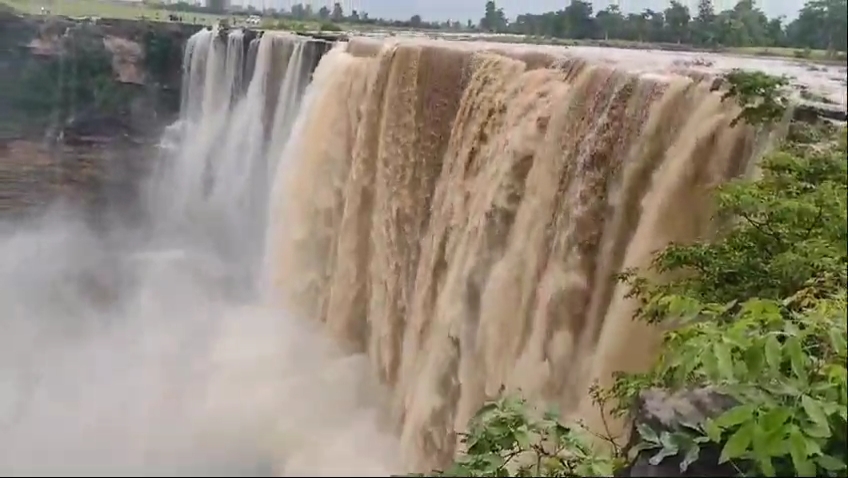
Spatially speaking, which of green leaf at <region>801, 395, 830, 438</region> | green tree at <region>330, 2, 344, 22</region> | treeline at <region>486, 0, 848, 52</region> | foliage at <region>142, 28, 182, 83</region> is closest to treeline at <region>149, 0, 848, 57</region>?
treeline at <region>486, 0, 848, 52</region>

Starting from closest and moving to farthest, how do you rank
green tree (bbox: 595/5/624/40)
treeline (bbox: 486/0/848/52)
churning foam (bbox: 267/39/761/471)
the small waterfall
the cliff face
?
treeline (bbox: 486/0/848/52)
churning foam (bbox: 267/39/761/471)
green tree (bbox: 595/5/624/40)
the small waterfall
the cliff face

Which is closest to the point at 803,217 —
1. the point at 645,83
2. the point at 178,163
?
the point at 645,83

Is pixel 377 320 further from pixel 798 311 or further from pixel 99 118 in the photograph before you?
pixel 99 118

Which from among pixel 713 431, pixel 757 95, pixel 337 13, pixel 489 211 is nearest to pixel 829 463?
pixel 713 431

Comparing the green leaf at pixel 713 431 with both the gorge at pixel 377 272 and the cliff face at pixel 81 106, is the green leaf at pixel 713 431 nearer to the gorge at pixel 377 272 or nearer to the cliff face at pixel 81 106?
the gorge at pixel 377 272

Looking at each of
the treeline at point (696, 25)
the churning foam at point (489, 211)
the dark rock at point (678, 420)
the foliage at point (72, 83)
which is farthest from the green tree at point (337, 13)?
the dark rock at point (678, 420)

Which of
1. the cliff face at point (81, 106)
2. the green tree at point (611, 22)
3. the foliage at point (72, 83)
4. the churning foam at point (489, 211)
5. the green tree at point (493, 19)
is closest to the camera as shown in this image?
the churning foam at point (489, 211)

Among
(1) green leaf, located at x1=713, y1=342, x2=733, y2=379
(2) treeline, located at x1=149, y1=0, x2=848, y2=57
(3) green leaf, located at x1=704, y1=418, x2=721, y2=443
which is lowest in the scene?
(3) green leaf, located at x1=704, y1=418, x2=721, y2=443

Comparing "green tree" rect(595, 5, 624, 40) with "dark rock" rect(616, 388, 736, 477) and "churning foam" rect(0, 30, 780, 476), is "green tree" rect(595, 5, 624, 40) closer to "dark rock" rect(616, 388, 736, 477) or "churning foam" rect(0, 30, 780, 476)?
"churning foam" rect(0, 30, 780, 476)
